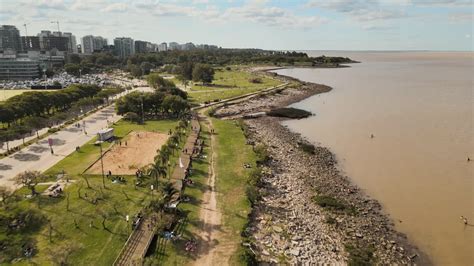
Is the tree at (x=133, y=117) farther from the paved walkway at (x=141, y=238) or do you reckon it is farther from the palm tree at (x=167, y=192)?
the palm tree at (x=167, y=192)

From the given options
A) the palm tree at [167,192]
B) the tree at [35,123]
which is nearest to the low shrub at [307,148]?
the palm tree at [167,192]

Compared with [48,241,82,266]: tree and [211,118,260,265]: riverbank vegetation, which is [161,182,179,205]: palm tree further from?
[48,241,82,266]: tree

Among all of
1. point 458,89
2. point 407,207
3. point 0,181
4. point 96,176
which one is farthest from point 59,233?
point 458,89

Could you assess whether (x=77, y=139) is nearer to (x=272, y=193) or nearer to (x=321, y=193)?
(x=272, y=193)

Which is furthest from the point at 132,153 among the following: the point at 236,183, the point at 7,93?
the point at 7,93

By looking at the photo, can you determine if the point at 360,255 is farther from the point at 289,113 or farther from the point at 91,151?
the point at 289,113

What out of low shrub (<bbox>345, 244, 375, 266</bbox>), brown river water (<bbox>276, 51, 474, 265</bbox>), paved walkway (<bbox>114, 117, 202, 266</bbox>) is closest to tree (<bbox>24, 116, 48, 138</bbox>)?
paved walkway (<bbox>114, 117, 202, 266</bbox>)
